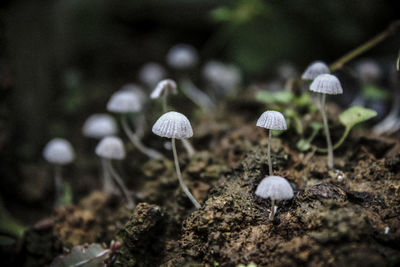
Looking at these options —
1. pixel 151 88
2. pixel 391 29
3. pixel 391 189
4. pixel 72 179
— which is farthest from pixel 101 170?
pixel 391 29

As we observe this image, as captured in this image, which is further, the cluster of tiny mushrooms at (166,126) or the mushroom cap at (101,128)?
the mushroom cap at (101,128)

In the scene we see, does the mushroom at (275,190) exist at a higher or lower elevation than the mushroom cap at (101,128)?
lower

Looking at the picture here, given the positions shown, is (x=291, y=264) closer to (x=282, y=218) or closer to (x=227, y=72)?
(x=282, y=218)

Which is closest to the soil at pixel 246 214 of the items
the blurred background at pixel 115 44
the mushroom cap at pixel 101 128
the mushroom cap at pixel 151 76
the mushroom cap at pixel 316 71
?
the mushroom cap at pixel 316 71

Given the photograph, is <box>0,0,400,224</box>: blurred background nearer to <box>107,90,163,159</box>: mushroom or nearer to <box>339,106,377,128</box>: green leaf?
<box>107,90,163,159</box>: mushroom

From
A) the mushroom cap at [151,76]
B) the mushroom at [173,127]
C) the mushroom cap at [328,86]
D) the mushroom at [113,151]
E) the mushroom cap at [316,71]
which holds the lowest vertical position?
the mushroom at [113,151]

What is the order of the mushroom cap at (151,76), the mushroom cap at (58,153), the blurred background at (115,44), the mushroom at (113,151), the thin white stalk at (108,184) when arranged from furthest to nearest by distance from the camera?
the mushroom cap at (151,76)
the blurred background at (115,44)
the mushroom cap at (58,153)
the thin white stalk at (108,184)
the mushroom at (113,151)

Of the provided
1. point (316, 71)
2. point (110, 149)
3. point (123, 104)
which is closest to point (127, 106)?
point (123, 104)

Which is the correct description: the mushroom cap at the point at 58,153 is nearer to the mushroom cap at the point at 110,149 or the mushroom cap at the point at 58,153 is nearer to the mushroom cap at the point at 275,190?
the mushroom cap at the point at 110,149
